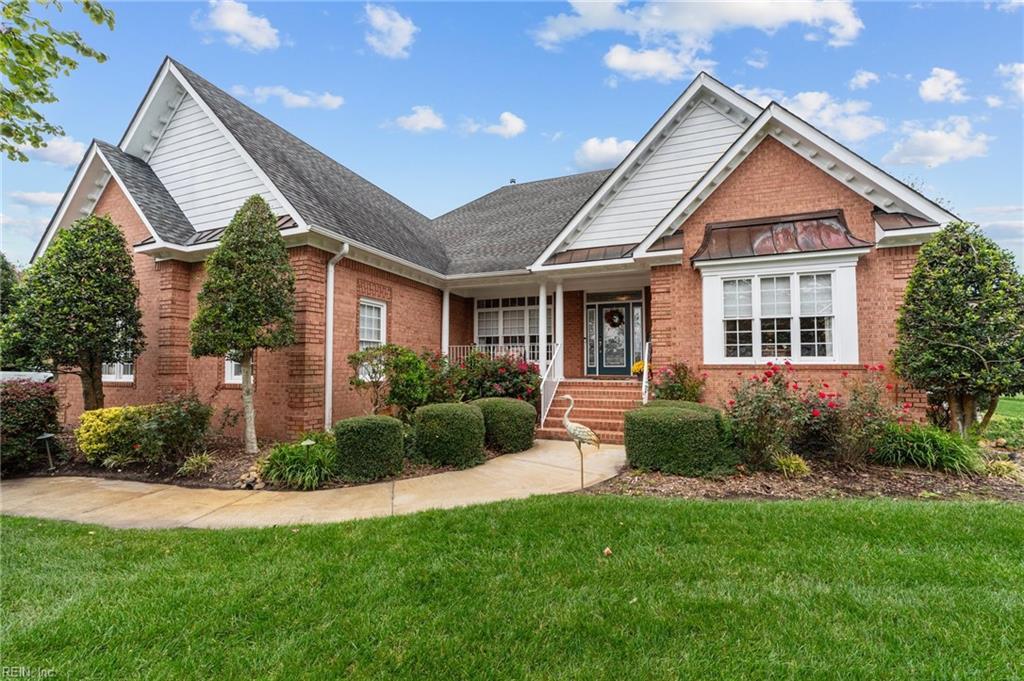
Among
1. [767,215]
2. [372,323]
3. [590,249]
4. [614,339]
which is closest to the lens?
[767,215]

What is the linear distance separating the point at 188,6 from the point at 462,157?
909 centimetres

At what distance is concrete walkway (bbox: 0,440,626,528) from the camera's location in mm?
5184

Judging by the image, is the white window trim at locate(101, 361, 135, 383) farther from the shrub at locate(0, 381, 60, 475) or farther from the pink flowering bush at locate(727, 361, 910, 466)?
the pink flowering bush at locate(727, 361, 910, 466)

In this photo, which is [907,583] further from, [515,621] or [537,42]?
[537,42]

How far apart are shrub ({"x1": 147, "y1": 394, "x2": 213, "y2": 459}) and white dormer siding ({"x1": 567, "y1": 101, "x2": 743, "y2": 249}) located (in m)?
9.33

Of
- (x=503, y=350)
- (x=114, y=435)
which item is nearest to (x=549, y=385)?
(x=503, y=350)

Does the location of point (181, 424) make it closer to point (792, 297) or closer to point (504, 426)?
point (504, 426)

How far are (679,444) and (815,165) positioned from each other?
6844 millimetres

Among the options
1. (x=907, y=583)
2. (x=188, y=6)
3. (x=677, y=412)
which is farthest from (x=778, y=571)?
(x=188, y=6)

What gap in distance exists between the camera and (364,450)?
6.55 m

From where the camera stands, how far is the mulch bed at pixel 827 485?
18.4 feet

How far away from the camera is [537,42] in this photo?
38.2 ft

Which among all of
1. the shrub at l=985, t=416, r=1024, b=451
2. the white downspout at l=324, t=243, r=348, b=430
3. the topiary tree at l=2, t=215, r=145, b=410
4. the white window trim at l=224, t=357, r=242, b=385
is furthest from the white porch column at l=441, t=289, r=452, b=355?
the shrub at l=985, t=416, r=1024, b=451

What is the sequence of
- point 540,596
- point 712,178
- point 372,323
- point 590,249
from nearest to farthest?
point 540,596 → point 712,178 → point 372,323 → point 590,249
